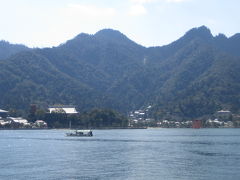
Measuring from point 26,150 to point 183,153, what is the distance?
26684mm

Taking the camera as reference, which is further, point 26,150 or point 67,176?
point 26,150

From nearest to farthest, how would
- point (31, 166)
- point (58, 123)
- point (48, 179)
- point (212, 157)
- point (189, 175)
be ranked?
1. point (48, 179)
2. point (189, 175)
3. point (31, 166)
4. point (212, 157)
5. point (58, 123)

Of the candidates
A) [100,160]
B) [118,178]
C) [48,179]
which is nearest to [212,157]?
[100,160]

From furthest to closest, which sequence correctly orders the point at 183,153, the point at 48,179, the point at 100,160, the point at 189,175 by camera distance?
the point at 183,153 → the point at 100,160 → the point at 189,175 → the point at 48,179

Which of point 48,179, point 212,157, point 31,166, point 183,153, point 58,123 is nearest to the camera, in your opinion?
point 48,179

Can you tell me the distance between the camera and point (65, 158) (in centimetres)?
7394

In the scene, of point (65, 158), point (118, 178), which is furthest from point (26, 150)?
point (118, 178)

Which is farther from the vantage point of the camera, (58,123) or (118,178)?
(58,123)

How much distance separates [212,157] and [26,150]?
31.8 meters

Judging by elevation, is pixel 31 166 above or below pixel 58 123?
below

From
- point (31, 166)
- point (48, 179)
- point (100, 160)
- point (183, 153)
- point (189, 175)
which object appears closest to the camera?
point (48, 179)

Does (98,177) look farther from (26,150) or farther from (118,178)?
(26,150)

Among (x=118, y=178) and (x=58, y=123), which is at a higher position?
(x=58, y=123)

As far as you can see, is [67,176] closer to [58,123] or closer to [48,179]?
[48,179]
